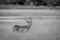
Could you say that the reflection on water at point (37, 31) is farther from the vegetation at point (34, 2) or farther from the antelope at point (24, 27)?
the vegetation at point (34, 2)

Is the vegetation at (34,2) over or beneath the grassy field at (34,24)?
over

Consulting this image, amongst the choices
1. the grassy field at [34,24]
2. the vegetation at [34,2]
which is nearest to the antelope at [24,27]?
the grassy field at [34,24]

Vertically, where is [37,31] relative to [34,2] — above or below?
below

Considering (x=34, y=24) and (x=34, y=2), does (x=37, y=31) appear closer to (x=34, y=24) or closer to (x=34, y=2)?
(x=34, y=24)

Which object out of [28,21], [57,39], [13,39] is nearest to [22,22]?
[28,21]

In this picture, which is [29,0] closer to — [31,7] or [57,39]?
[31,7]

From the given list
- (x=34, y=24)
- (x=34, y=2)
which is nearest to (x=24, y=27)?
(x=34, y=24)

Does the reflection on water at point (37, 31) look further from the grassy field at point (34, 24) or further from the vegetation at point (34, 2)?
the vegetation at point (34, 2)

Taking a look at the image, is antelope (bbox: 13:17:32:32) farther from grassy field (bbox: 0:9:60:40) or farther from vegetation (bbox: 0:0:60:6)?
vegetation (bbox: 0:0:60:6)

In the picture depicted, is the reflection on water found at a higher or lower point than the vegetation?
lower

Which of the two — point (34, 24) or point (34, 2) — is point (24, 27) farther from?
point (34, 2)

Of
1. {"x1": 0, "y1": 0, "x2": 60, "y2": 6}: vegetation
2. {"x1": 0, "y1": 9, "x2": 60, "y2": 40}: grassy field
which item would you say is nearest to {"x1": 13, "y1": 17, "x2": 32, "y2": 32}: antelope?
{"x1": 0, "y1": 9, "x2": 60, "y2": 40}: grassy field

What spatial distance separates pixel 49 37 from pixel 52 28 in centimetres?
8

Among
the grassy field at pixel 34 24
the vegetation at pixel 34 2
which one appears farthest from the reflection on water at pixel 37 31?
the vegetation at pixel 34 2
